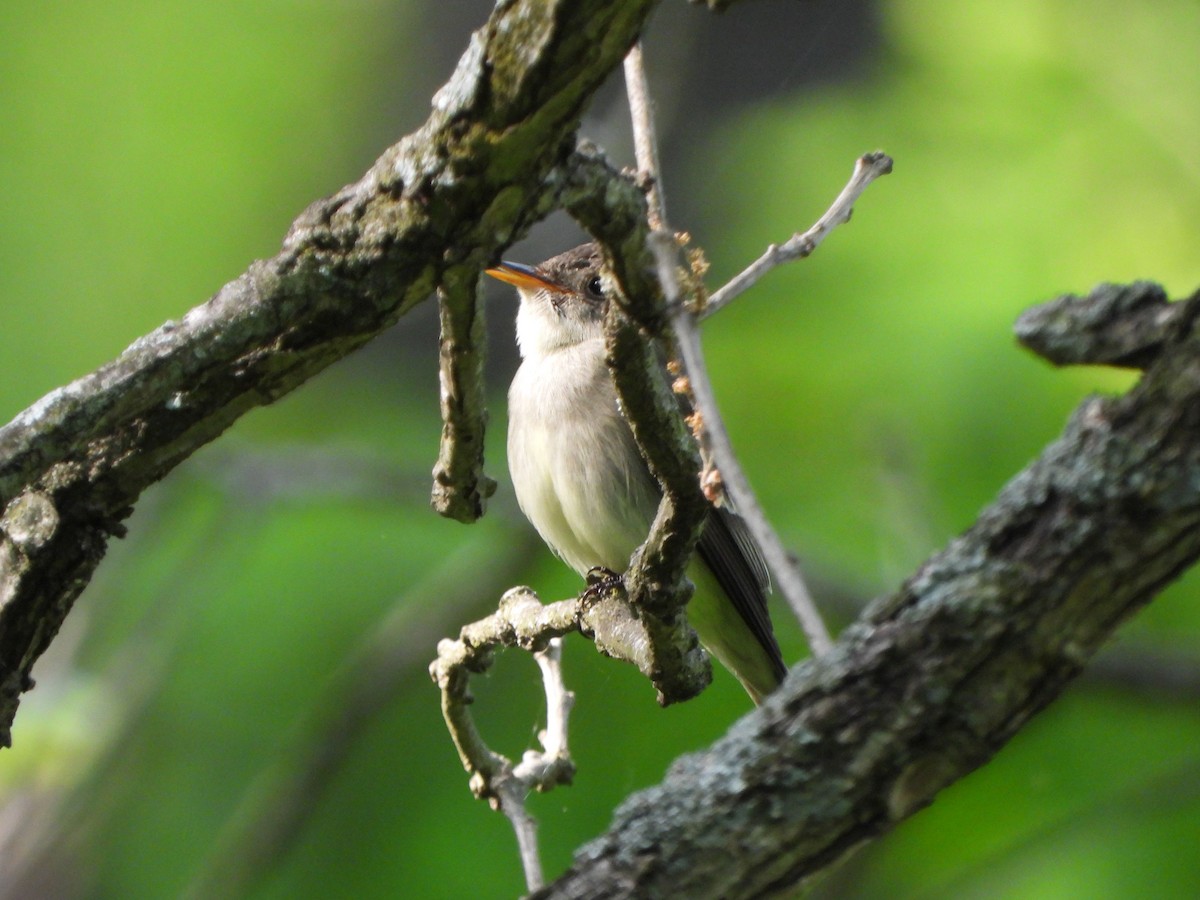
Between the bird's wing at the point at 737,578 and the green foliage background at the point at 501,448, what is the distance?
1.57 feet

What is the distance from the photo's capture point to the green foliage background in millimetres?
5035

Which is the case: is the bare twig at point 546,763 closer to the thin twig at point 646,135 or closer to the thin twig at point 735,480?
the thin twig at point 646,135

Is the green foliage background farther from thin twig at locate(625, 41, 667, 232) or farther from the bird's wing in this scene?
thin twig at locate(625, 41, 667, 232)

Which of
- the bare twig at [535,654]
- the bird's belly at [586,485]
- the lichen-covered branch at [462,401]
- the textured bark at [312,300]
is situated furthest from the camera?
the bird's belly at [586,485]

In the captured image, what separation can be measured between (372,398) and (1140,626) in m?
4.03

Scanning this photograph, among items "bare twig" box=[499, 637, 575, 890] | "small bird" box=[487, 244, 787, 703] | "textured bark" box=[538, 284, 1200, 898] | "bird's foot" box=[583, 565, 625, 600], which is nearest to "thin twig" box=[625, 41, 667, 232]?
"textured bark" box=[538, 284, 1200, 898]

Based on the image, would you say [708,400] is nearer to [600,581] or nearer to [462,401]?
[462,401]

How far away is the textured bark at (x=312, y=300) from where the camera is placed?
193 cm

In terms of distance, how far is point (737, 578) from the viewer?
4586 mm

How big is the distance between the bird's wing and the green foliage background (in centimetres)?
48

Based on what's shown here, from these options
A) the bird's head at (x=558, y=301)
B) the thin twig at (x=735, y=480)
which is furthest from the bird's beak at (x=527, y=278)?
the thin twig at (x=735, y=480)

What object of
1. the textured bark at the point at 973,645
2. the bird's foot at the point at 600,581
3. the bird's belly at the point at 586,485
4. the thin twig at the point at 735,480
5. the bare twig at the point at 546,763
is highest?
the bird's belly at the point at 586,485

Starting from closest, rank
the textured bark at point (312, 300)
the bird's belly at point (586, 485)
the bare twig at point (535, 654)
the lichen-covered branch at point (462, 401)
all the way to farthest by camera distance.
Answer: the textured bark at point (312, 300) → the lichen-covered branch at point (462, 401) → the bare twig at point (535, 654) → the bird's belly at point (586, 485)

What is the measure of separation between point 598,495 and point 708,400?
281 centimetres
